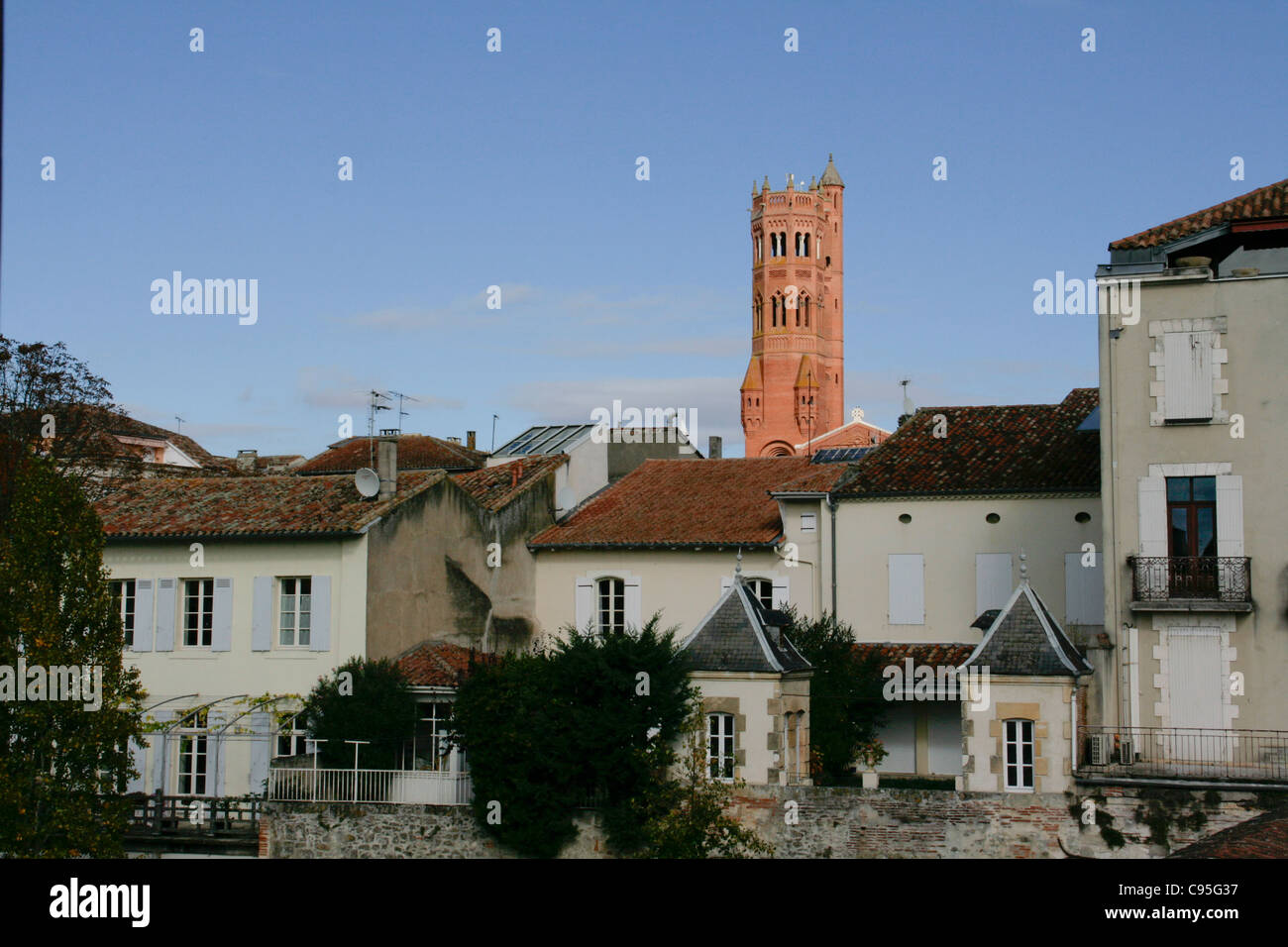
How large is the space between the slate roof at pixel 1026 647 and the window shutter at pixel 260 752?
13458 millimetres

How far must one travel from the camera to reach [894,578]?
3084 cm

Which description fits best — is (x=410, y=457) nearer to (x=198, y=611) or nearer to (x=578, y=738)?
(x=198, y=611)

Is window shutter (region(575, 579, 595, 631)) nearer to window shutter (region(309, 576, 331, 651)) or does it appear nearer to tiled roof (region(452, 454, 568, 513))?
tiled roof (region(452, 454, 568, 513))

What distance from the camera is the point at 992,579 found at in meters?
30.0

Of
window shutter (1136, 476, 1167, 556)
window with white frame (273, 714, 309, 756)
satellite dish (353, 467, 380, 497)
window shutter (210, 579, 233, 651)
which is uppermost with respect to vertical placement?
satellite dish (353, 467, 380, 497)

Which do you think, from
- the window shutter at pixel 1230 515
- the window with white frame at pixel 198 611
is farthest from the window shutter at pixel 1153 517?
the window with white frame at pixel 198 611

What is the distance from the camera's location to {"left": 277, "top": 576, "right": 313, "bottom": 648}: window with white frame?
28.7 m

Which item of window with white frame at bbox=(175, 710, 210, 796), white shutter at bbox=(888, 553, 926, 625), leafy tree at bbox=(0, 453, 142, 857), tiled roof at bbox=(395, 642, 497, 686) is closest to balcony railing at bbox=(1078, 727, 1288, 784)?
white shutter at bbox=(888, 553, 926, 625)

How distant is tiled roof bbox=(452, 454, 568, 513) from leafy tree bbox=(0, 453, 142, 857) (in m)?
11.6

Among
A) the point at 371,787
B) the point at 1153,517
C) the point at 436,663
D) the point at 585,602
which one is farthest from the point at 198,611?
the point at 1153,517

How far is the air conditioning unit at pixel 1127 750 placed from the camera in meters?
23.7

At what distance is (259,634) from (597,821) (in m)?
9.32

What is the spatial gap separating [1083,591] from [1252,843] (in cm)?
1434

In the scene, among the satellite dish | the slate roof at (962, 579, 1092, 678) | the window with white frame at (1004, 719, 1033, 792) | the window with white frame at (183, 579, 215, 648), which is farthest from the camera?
the window with white frame at (183, 579, 215, 648)
